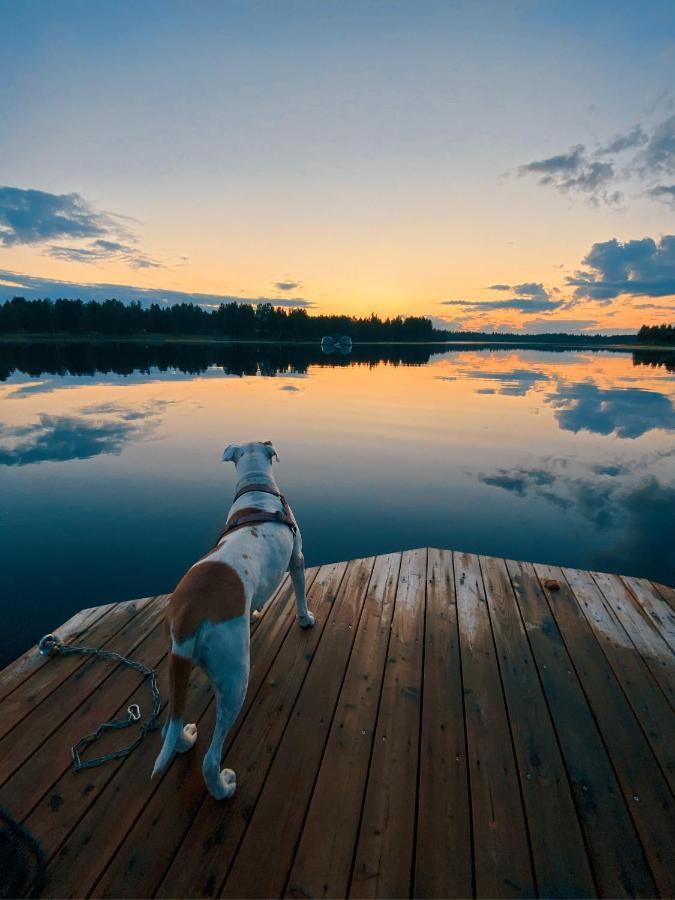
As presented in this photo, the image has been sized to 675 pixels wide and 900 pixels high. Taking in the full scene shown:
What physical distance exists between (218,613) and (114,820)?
1.36m

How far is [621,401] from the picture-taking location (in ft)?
66.3

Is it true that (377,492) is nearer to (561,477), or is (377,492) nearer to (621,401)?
(561,477)

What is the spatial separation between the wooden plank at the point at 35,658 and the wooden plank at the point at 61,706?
0.16 metres

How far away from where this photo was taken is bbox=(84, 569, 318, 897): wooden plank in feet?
6.75

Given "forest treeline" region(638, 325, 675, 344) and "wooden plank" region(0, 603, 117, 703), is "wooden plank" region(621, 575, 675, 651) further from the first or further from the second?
"forest treeline" region(638, 325, 675, 344)

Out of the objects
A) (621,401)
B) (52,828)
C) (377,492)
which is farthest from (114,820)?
(621,401)

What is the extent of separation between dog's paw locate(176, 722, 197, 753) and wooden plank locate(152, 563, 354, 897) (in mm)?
304

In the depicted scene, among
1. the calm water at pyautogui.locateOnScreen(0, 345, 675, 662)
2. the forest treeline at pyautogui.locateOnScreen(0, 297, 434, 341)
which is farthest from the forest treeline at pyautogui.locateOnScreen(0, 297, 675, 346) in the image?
the calm water at pyautogui.locateOnScreen(0, 345, 675, 662)

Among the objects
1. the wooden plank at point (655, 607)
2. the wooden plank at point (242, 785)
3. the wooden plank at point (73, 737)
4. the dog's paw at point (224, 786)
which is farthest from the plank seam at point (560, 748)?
the wooden plank at point (73, 737)

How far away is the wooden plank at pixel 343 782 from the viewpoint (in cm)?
206

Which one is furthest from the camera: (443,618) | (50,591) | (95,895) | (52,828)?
(50,591)

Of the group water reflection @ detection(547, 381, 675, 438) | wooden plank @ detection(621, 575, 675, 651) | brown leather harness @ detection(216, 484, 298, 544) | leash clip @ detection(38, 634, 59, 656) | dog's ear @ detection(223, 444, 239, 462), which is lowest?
water reflection @ detection(547, 381, 675, 438)

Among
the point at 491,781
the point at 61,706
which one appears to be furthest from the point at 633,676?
the point at 61,706

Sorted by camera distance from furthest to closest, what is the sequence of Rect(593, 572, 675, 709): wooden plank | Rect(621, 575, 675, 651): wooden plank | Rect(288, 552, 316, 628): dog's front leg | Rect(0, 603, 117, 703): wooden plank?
Rect(621, 575, 675, 651): wooden plank, Rect(288, 552, 316, 628): dog's front leg, Rect(593, 572, 675, 709): wooden plank, Rect(0, 603, 117, 703): wooden plank
